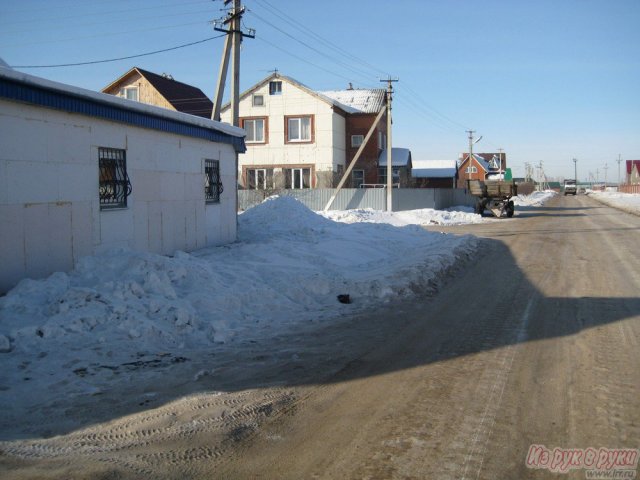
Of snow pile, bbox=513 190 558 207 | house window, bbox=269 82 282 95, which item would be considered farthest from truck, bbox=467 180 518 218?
snow pile, bbox=513 190 558 207

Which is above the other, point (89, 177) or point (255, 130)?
point (255, 130)

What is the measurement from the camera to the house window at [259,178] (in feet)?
138

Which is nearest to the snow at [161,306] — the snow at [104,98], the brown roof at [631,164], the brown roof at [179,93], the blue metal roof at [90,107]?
the blue metal roof at [90,107]

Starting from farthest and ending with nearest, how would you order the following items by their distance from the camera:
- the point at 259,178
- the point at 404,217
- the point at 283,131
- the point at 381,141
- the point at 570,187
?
the point at 570,187 < the point at 381,141 < the point at 259,178 < the point at 283,131 < the point at 404,217

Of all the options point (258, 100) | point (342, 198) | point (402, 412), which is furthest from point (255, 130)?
point (402, 412)

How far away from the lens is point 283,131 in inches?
1656

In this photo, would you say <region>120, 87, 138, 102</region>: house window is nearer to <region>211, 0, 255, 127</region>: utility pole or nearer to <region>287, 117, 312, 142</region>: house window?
<region>287, 117, 312, 142</region>: house window

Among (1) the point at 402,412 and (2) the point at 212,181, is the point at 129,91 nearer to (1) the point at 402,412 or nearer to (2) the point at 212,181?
(2) the point at 212,181

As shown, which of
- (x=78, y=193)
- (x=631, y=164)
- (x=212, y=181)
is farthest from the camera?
(x=631, y=164)

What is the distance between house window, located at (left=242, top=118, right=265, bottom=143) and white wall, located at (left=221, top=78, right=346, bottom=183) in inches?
14.0

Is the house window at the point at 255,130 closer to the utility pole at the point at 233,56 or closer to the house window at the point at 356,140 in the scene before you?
the house window at the point at 356,140

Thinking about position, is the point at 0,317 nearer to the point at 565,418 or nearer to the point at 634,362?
the point at 565,418

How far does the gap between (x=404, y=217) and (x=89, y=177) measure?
24992 mm

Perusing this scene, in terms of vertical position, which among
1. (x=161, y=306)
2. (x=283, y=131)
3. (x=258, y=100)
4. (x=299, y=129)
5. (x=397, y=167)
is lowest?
(x=161, y=306)
